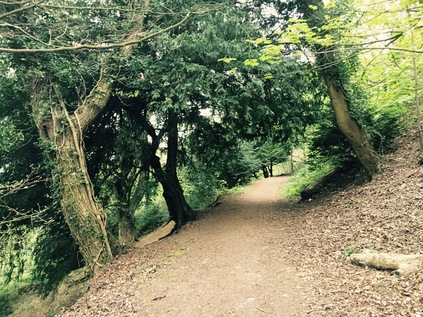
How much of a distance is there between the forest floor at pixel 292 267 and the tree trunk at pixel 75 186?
691 millimetres

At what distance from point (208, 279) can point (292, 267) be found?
1.51 m

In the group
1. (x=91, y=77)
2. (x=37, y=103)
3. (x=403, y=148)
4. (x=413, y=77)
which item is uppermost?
(x=91, y=77)

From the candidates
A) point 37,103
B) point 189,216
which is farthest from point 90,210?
point 189,216

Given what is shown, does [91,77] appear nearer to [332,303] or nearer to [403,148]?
[332,303]

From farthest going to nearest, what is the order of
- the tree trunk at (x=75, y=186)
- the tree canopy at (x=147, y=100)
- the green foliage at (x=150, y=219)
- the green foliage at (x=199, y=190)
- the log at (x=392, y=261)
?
the green foliage at (x=199, y=190) < the green foliage at (x=150, y=219) < the tree canopy at (x=147, y=100) < the tree trunk at (x=75, y=186) < the log at (x=392, y=261)

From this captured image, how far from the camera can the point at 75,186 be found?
6730 mm

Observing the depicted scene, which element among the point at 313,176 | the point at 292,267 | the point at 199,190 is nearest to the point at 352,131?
the point at 292,267

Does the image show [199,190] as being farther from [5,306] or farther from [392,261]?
[392,261]

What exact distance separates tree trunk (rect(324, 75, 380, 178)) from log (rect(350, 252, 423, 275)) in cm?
415

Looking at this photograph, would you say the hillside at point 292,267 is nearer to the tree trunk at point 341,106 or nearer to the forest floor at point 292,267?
the forest floor at point 292,267

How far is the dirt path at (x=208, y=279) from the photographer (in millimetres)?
4172

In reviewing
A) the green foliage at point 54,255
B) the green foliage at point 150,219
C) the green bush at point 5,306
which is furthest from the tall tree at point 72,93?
the green foliage at point 150,219

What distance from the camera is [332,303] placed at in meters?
3.68

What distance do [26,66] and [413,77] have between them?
950cm
